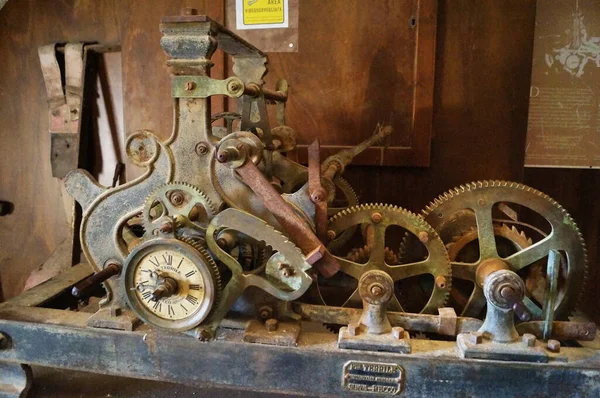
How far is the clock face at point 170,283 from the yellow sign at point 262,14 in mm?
1183

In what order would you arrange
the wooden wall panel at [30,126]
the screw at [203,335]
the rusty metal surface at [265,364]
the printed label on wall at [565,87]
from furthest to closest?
the wooden wall panel at [30,126] < the printed label on wall at [565,87] < the screw at [203,335] < the rusty metal surface at [265,364]

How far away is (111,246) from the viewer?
4.50 feet

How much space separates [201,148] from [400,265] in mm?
653

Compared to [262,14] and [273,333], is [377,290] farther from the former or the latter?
[262,14]

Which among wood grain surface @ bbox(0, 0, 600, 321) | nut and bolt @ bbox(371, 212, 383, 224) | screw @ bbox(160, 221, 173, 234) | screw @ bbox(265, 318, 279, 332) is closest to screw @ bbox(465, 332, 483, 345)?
nut and bolt @ bbox(371, 212, 383, 224)

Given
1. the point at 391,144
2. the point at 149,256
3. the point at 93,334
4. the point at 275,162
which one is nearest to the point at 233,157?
the point at 149,256

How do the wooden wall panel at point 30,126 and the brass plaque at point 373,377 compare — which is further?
the wooden wall panel at point 30,126

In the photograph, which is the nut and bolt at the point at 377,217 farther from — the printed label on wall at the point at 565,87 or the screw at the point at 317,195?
the printed label on wall at the point at 565,87

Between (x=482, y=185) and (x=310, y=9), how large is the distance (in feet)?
3.63

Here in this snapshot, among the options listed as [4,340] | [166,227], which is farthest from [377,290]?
[4,340]

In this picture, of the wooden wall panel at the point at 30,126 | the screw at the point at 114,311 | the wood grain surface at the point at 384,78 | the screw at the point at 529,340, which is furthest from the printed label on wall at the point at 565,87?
the wooden wall panel at the point at 30,126

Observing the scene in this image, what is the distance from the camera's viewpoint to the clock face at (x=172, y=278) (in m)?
1.21

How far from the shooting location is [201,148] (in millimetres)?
1283

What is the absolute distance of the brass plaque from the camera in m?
1.16
